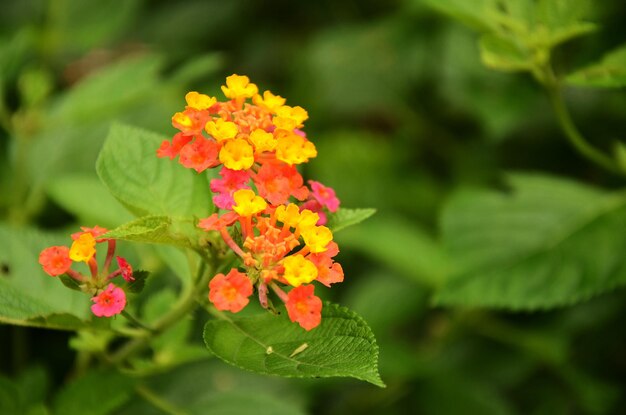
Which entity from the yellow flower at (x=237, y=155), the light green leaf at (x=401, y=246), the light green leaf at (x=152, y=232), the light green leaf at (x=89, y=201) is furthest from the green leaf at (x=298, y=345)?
the light green leaf at (x=401, y=246)

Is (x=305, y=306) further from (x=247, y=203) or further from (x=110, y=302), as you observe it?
(x=110, y=302)

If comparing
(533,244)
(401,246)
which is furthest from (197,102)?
(401,246)

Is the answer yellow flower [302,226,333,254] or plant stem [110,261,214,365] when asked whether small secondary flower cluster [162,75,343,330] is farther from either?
plant stem [110,261,214,365]

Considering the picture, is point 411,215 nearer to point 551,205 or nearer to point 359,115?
point 359,115

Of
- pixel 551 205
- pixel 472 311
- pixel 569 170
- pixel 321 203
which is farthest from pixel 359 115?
pixel 321 203

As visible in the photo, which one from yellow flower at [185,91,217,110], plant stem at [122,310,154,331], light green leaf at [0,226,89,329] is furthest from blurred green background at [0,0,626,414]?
yellow flower at [185,91,217,110]
